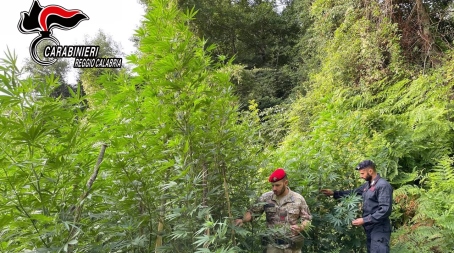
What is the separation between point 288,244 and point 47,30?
414 cm

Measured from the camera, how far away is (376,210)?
100 inches

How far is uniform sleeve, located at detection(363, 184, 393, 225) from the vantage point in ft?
8.07

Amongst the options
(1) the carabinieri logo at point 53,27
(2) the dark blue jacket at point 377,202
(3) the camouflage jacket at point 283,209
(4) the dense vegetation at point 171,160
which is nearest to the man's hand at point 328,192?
(4) the dense vegetation at point 171,160

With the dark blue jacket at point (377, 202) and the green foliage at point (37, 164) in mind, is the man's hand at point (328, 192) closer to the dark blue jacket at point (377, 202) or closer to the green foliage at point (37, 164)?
the dark blue jacket at point (377, 202)

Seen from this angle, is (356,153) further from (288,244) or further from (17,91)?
(17,91)

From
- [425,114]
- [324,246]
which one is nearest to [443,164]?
[425,114]

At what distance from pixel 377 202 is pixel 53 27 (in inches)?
176

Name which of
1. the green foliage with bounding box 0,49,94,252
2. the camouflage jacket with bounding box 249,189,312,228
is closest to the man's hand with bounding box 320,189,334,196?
the camouflage jacket with bounding box 249,189,312,228

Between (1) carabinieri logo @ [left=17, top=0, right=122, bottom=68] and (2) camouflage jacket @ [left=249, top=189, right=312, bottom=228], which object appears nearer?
(2) camouflage jacket @ [left=249, top=189, right=312, bottom=228]

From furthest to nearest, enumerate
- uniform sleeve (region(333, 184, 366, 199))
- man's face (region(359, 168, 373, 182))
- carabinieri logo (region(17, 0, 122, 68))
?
carabinieri logo (region(17, 0, 122, 68)) < uniform sleeve (region(333, 184, 366, 199)) < man's face (region(359, 168, 373, 182))

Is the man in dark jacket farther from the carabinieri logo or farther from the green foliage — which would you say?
the carabinieri logo

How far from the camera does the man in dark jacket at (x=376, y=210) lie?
8.16ft

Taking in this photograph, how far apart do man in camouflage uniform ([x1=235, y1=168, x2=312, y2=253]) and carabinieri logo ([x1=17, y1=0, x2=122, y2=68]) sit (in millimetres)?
2609

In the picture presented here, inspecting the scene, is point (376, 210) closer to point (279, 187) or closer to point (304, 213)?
point (304, 213)
